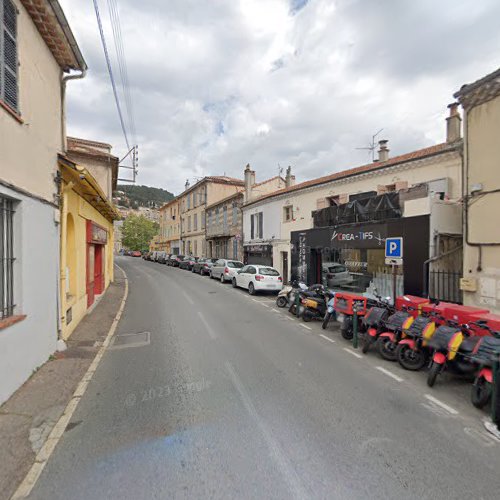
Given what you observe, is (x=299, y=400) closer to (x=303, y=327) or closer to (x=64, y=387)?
(x=64, y=387)

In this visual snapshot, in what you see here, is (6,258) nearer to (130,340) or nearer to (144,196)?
(130,340)

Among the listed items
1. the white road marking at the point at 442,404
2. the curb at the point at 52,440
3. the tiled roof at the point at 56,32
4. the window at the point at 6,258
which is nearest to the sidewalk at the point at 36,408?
the curb at the point at 52,440

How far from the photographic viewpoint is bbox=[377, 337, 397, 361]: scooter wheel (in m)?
5.81

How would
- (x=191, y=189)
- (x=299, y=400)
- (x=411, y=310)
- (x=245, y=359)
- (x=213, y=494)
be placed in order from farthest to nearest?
(x=191, y=189) < (x=411, y=310) < (x=245, y=359) < (x=299, y=400) < (x=213, y=494)

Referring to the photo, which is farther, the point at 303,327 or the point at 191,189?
the point at 191,189

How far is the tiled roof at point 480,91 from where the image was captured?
23.7 ft

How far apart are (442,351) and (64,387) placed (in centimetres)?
575

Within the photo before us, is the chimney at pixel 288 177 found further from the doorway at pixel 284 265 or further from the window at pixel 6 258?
the window at pixel 6 258

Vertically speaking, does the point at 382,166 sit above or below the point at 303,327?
above

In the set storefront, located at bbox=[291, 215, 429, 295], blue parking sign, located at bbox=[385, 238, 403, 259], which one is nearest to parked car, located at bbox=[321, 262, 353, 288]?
storefront, located at bbox=[291, 215, 429, 295]

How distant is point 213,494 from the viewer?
2504 millimetres

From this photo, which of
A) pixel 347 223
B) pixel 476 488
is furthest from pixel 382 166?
pixel 476 488

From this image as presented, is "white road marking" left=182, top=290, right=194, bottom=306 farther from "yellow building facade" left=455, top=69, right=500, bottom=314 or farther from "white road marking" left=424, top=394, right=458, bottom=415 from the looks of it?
"yellow building facade" left=455, top=69, right=500, bottom=314

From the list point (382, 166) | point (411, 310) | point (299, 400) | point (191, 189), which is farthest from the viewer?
point (191, 189)
